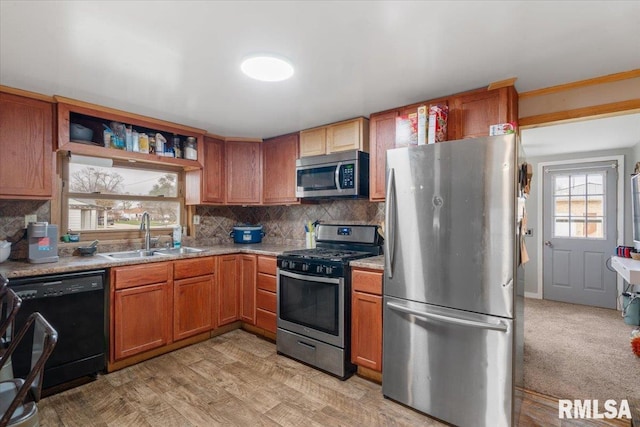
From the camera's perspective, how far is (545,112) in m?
2.31

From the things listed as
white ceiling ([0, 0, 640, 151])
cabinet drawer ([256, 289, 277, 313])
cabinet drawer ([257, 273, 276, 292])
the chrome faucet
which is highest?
white ceiling ([0, 0, 640, 151])

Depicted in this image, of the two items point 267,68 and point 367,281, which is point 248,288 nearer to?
point 367,281

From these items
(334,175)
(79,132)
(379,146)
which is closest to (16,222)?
(79,132)

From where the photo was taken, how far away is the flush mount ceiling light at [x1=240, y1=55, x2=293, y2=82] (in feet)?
6.24

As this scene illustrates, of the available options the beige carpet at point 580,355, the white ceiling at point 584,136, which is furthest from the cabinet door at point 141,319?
the white ceiling at point 584,136

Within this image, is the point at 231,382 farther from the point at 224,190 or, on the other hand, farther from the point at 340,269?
the point at 224,190

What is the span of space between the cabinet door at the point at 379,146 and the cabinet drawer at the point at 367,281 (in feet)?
2.32

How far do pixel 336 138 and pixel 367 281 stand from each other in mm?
1438

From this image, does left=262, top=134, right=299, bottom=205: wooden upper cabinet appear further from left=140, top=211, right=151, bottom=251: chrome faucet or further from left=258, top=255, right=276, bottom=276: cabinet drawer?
left=140, top=211, right=151, bottom=251: chrome faucet

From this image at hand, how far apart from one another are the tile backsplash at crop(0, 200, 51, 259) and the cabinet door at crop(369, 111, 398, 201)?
2833 mm

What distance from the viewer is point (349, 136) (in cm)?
305

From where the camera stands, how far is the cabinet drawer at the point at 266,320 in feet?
10.3

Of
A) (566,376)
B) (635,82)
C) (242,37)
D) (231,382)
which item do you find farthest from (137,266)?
(635,82)

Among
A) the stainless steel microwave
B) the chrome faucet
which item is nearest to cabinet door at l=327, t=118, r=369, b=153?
the stainless steel microwave
